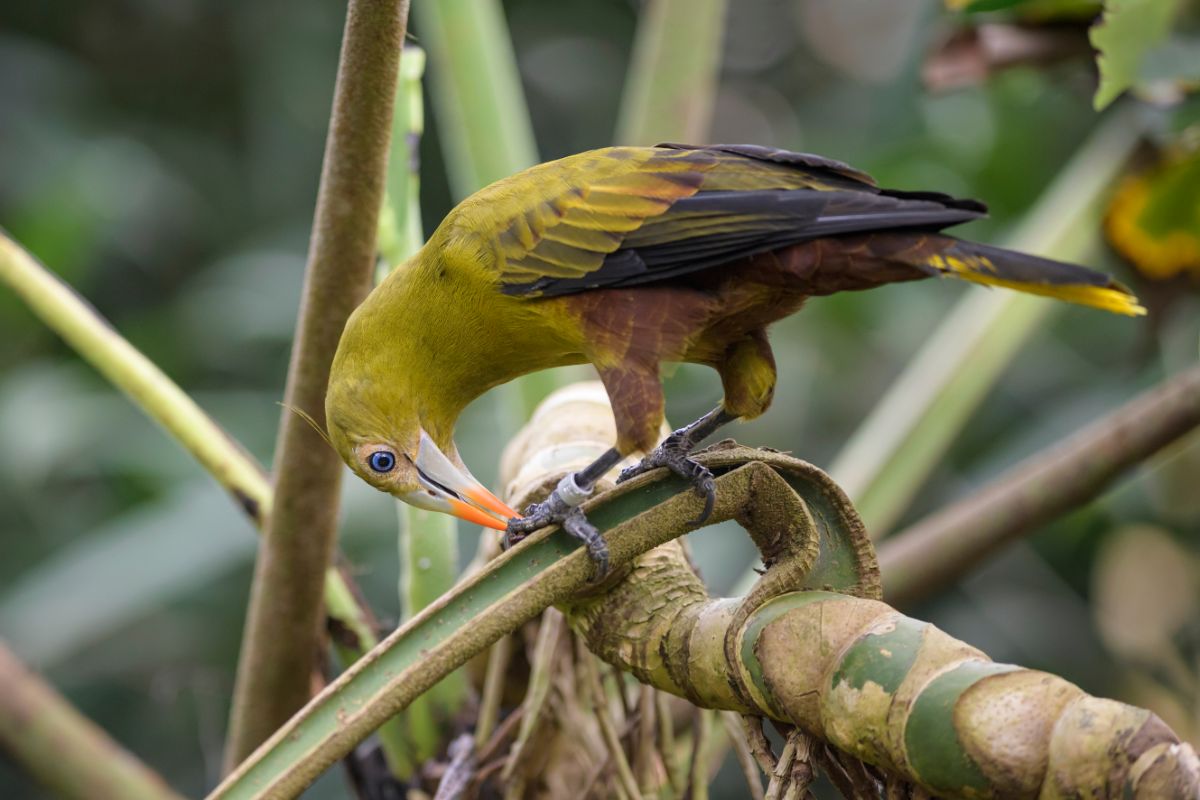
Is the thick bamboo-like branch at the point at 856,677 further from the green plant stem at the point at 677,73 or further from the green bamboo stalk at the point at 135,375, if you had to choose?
the green plant stem at the point at 677,73

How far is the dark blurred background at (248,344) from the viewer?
3830 millimetres

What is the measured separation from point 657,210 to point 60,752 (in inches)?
61.9

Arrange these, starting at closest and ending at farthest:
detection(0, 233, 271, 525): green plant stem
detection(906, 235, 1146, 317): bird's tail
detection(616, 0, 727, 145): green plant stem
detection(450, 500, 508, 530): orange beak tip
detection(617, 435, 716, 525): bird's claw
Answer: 1. detection(617, 435, 716, 525): bird's claw
2. detection(906, 235, 1146, 317): bird's tail
3. detection(450, 500, 508, 530): orange beak tip
4. detection(0, 233, 271, 525): green plant stem
5. detection(616, 0, 727, 145): green plant stem

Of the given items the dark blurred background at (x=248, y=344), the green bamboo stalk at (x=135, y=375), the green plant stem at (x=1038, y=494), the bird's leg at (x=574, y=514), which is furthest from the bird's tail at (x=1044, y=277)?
the dark blurred background at (x=248, y=344)

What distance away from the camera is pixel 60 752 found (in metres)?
2.46

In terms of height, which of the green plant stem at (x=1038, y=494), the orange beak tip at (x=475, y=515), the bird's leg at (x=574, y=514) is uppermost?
the bird's leg at (x=574, y=514)

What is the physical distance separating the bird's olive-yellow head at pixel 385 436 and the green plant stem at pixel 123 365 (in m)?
0.36

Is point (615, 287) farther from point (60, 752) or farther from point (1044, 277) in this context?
point (60, 752)

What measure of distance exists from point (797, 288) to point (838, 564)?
688 mm

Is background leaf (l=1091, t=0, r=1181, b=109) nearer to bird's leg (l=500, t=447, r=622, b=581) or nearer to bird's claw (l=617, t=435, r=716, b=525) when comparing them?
bird's claw (l=617, t=435, r=716, b=525)

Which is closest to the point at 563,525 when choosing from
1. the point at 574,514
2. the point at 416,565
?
the point at 574,514

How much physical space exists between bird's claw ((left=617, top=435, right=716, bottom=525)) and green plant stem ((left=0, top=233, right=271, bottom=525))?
2.50ft

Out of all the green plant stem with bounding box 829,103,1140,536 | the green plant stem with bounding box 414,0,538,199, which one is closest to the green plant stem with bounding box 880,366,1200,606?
the green plant stem with bounding box 829,103,1140,536

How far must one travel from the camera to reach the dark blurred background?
12.6 feet
